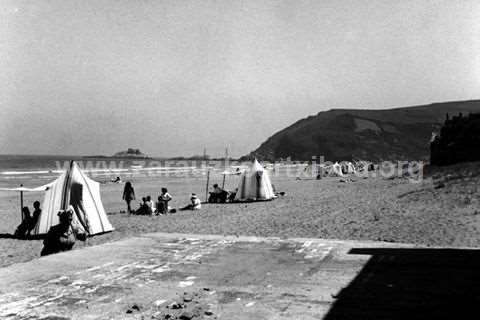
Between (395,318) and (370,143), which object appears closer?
(395,318)

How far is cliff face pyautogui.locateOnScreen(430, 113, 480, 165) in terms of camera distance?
102ft

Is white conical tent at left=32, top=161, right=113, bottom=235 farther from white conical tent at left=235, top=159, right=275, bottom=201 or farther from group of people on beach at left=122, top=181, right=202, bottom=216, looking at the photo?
white conical tent at left=235, top=159, right=275, bottom=201

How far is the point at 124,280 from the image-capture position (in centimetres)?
612

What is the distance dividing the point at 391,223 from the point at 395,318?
8.00 metres

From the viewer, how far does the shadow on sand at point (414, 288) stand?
4.75m

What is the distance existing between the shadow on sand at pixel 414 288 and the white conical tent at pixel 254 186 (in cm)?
1317

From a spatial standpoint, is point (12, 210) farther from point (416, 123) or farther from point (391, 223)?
point (416, 123)

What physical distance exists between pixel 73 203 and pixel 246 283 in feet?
24.3

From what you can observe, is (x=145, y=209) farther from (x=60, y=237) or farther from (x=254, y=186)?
(x=60, y=237)

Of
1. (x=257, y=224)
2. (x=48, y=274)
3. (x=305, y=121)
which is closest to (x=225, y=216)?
(x=257, y=224)

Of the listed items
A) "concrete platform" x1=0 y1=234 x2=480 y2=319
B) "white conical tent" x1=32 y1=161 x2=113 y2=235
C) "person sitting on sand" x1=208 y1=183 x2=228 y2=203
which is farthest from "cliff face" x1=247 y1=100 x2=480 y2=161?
"concrete platform" x1=0 y1=234 x2=480 y2=319

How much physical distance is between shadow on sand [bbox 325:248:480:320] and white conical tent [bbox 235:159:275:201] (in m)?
13.2

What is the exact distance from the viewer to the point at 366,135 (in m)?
128

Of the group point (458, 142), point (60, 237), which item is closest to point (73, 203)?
point (60, 237)
